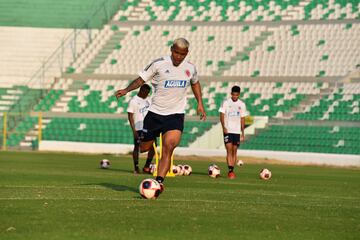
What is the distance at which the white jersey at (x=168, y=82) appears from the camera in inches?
566

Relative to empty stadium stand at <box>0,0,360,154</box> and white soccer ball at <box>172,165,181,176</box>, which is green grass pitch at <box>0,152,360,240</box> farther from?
empty stadium stand at <box>0,0,360,154</box>

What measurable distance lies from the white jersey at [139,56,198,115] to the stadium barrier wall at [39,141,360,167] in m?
21.4

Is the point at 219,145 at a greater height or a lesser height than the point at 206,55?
lesser

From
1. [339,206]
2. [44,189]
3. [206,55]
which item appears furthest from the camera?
[206,55]

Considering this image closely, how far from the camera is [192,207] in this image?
12156 mm

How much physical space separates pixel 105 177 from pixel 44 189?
5.11 metres

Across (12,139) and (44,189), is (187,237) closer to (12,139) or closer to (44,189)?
(44,189)

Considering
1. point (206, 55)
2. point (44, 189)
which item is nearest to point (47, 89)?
point (206, 55)

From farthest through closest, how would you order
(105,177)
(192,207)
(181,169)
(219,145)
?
(219,145), (181,169), (105,177), (192,207)

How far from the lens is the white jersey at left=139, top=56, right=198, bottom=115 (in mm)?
14367

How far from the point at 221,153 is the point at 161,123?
23358 mm

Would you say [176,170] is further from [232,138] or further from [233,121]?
[233,121]

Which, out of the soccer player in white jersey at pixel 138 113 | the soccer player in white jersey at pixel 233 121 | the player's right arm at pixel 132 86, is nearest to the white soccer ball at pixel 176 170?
the soccer player in white jersey at pixel 138 113

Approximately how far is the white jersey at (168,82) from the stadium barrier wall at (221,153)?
2140cm
